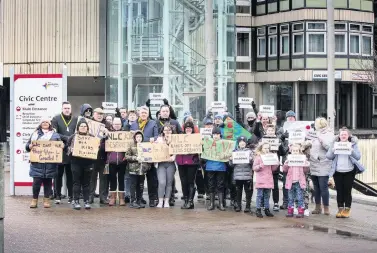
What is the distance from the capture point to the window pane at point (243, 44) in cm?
4791

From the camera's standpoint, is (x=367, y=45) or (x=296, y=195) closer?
(x=296, y=195)

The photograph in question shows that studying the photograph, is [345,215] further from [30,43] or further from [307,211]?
[30,43]

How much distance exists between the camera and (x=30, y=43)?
34.3m

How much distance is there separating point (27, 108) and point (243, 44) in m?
32.7

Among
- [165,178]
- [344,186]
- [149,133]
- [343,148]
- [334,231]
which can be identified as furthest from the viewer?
[149,133]

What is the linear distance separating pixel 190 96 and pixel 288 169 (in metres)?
12.9

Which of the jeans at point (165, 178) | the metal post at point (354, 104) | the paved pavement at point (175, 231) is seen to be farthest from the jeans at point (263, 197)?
the metal post at point (354, 104)

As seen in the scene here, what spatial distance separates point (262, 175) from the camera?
14.2 metres

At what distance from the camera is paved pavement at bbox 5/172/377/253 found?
10938 mm

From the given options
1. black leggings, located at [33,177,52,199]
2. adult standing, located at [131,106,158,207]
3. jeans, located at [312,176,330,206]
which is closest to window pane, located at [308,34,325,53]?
adult standing, located at [131,106,158,207]

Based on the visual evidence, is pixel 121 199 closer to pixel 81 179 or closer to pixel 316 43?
pixel 81 179

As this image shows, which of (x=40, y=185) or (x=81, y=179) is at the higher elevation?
(x=81, y=179)

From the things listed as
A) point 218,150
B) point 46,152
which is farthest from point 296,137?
point 46,152

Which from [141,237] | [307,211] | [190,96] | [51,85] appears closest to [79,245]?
[141,237]
